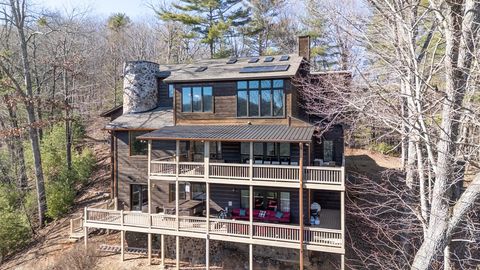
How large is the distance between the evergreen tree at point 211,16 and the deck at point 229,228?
2065 centimetres

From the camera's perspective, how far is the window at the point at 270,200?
1551cm

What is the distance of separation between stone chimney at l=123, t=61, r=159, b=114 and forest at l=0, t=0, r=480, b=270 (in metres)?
5.85

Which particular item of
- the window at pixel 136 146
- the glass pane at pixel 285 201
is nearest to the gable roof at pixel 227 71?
the window at pixel 136 146

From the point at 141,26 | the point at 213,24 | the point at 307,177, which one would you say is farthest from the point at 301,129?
the point at 141,26

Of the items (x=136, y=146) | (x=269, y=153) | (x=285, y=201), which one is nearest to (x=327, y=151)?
(x=269, y=153)

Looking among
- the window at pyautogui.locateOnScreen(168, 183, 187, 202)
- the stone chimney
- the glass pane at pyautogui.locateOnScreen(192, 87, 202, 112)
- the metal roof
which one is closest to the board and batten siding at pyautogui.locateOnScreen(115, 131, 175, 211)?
the window at pyautogui.locateOnScreen(168, 183, 187, 202)

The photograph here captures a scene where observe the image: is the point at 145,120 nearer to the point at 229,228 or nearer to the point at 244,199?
the point at 244,199

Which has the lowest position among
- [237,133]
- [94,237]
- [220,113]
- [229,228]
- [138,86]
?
[94,237]

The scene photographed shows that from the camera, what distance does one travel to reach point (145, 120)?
17.8m

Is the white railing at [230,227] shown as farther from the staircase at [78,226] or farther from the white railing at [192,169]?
the staircase at [78,226]

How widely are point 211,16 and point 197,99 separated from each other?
1921 centimetres

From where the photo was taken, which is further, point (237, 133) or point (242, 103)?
point (242, 103)

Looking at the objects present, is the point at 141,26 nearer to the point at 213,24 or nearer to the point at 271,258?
the point at 213,24

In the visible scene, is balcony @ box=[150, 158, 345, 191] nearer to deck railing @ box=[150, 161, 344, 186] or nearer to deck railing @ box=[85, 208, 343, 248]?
deck railing @ box=[150, 161, 344, 186]
